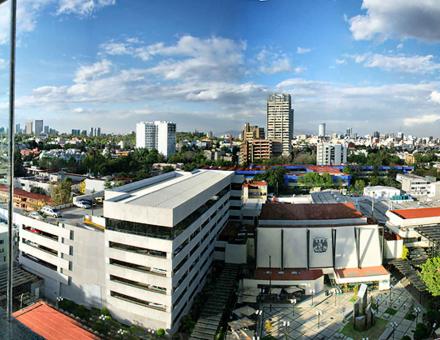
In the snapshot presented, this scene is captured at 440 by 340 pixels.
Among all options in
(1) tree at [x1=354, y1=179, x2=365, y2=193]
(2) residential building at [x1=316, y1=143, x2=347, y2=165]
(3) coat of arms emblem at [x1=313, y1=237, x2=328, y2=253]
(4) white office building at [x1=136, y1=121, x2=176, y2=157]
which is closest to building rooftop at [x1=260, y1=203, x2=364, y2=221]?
(3) coat of arms emblem at [x1=313, y1=237, x2=328, y2=253]

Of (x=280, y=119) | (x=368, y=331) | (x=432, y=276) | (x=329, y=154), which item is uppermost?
(x=280, y=119)

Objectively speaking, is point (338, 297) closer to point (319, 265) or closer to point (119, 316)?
point (319, 265)

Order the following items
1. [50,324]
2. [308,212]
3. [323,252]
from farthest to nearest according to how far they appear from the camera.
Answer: [308,212]
[323,252]
[50,324]

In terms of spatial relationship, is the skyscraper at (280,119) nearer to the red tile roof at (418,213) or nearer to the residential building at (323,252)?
the red tile roof at (418,213)

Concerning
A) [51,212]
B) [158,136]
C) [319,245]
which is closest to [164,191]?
[51,212]

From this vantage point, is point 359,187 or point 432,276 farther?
point 359,187

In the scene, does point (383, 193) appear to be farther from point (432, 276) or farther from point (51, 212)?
point (51, 212)
